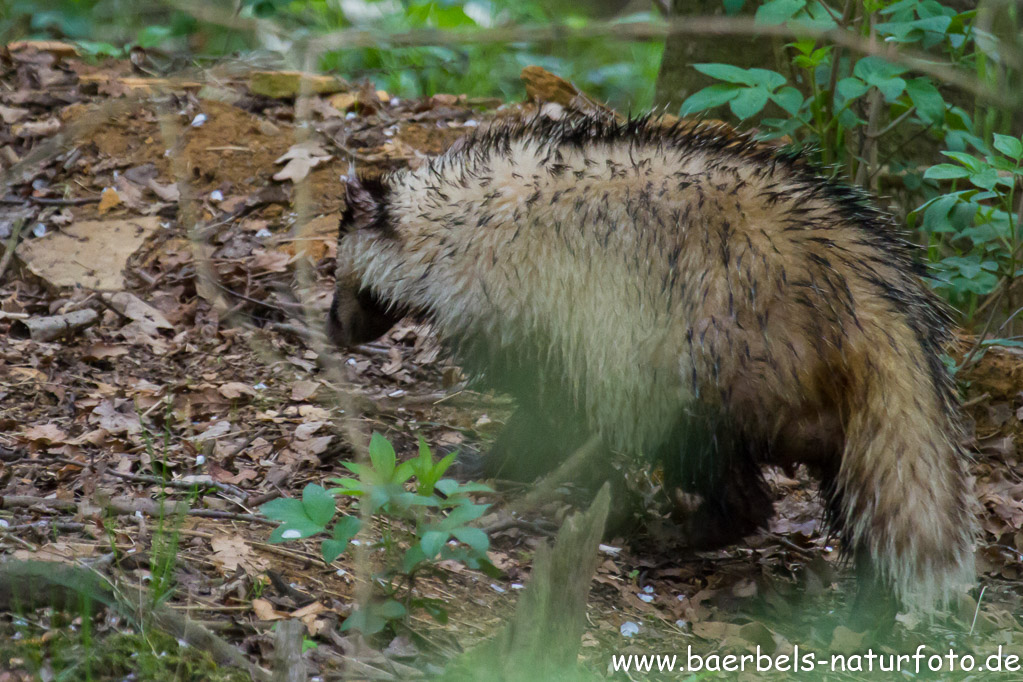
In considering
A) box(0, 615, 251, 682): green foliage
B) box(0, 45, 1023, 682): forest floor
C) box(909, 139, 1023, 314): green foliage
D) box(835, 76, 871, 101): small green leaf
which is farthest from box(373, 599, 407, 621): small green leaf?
box(835, 76, 871, 101): small green leaf

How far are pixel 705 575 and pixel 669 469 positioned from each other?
573 mm

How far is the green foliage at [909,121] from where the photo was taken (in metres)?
4.02

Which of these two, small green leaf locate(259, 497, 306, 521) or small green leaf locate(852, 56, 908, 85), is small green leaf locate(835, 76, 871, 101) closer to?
small green leaf locate(852, 56, 908, 85)

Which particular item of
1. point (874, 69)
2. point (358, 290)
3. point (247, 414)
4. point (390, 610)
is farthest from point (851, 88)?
point (247, 414)

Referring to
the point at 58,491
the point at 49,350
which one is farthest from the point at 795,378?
the point at 49,350

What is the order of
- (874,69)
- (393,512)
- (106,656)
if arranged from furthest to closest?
1. (874,69)
2. (393,512)
3. (106,656)

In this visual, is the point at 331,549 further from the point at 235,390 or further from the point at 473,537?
the point at 235,390

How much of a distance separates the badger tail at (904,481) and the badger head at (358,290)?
2241 mm

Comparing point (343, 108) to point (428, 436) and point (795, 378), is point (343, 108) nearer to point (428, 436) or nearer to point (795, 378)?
point (428, 436)

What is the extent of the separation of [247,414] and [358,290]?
82cm

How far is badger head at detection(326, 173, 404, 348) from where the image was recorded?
468cm

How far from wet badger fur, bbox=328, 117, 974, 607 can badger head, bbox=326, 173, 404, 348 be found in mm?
281

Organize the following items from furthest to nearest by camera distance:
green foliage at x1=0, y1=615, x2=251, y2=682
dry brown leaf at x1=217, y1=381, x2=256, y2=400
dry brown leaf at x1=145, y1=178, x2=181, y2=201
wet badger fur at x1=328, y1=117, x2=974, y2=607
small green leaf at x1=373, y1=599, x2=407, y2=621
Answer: dry brown leaf at x1=145, y1=178, x2=181, y2=201, dry brown leaf at x1=217, y1=381, x2=256, y2=400, wet badger fur at x1=328, y1=117, x2=974, y2=607, small green leaf at x1=373, y1=599, x2=407, y2=621, green foliage at x1=0, y1=615, x2=251, y2=682

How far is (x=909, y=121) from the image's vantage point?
19.3 ft
